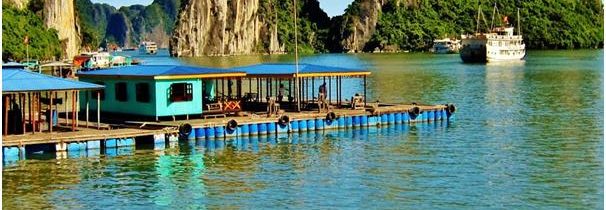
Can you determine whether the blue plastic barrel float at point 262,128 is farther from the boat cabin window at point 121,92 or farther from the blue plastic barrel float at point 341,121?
the boat cabin window at point 121,92

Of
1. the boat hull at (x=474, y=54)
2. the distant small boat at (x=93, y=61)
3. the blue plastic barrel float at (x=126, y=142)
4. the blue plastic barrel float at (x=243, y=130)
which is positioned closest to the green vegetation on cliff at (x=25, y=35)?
the distant small boat at (x=93, y=61)

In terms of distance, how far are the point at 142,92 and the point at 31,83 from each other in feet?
22.1

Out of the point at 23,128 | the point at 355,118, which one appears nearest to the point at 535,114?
the point at 355,118

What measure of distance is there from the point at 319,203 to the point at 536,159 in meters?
12.9

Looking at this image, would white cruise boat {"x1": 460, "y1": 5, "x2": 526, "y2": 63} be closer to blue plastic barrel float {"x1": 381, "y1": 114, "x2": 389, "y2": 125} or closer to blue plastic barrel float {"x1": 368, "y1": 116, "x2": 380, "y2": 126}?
blue plastic barrel float {"x1": 381, "y1": 114, "x2": 389, "y2": 125}

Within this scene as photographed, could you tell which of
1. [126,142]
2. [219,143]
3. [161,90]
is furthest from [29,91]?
[219,143]

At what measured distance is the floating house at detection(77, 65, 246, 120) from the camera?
4881cm

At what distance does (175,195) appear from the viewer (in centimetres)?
3322

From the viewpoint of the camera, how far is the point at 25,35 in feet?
423

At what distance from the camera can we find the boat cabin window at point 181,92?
49.2 m

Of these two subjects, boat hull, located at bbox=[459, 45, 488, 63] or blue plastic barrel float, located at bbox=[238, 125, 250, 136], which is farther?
boat hull, located at bbox=[459, 45, 488, 63]

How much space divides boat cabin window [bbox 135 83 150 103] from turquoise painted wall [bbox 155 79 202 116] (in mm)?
903

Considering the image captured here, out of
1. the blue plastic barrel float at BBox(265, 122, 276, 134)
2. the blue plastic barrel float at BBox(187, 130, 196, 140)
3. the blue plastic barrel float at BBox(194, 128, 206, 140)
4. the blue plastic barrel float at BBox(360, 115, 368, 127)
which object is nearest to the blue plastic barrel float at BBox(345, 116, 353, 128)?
the blue plastic barrel float at BBox(360, 115, 368, 127)

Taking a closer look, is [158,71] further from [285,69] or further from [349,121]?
[349,121]
